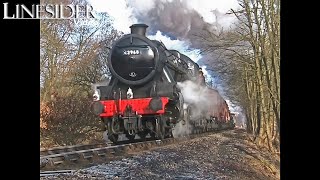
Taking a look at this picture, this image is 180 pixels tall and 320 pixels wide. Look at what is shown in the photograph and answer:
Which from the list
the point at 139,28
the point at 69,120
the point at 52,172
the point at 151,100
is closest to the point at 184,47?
the point at 139,28

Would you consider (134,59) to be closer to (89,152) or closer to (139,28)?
(139,28)

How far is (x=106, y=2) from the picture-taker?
12.5 ft

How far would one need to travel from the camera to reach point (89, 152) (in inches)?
148

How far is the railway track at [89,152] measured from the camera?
12.1 feet

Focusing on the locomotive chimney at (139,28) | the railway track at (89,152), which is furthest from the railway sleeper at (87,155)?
the locomotive chimney at (139,28)

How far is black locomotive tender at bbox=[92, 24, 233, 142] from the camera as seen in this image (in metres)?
3.80

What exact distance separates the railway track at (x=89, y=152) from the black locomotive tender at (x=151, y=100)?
0.07 m

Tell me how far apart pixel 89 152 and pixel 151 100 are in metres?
0.65

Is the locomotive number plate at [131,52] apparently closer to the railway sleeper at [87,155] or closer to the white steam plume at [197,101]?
the white steam plume at [197,101]

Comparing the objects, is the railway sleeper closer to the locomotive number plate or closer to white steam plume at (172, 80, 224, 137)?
white steam plume at (172, 80, 224, 137)

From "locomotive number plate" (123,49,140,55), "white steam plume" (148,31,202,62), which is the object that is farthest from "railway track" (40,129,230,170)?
"locomotive number plate" (123,49,140,55)

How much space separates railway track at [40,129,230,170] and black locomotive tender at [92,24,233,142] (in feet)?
0.23
